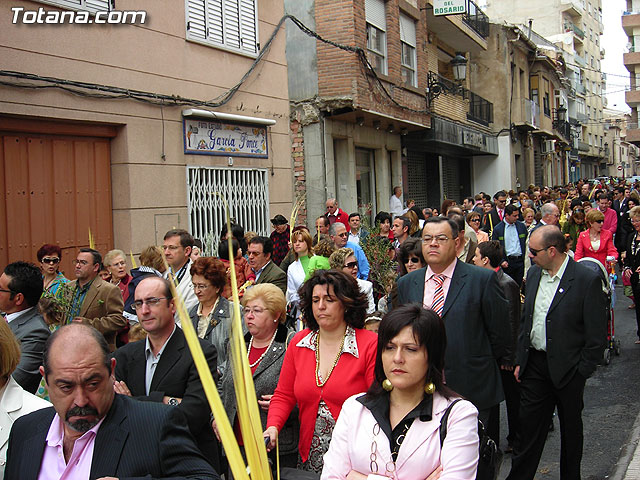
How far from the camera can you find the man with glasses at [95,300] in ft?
18.4

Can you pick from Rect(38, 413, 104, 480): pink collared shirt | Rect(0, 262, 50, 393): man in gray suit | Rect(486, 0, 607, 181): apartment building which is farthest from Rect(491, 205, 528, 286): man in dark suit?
Rect(486, 0, 607, 181): apartment building

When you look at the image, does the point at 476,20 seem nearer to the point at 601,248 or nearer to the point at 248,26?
the point at 248,26

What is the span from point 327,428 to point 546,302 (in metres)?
2.12

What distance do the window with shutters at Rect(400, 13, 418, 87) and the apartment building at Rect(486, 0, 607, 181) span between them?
35876 mm

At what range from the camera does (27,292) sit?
14.2 feet

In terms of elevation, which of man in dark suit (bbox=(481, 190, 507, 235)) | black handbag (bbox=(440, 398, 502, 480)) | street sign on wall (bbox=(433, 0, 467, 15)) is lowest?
black handbag (bbox=(440, 398, 502, 480))

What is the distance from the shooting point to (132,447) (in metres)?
2.39

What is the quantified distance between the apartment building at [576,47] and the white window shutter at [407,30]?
35.8m

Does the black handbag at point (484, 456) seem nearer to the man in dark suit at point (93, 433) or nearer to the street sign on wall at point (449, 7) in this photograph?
the man in dark suit at point (93, 433)

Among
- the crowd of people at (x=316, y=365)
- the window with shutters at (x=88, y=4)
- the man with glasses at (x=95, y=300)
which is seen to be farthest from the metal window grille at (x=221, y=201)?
the man with glasses at (x=95, y=300)

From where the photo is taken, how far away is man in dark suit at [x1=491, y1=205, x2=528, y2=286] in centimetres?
1119

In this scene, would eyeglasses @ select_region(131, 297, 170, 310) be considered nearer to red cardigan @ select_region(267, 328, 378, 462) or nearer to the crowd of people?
the crowd of people

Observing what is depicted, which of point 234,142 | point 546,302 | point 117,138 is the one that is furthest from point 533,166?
point 546,302

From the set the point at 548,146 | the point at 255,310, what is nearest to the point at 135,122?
the point at 255,310
